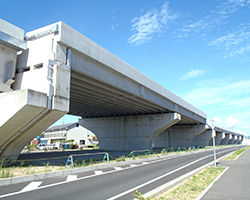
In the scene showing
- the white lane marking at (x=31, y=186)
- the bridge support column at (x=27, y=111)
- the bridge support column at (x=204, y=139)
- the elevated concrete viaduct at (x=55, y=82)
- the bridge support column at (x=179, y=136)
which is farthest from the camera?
the bridge support column at (x=204, y=139)

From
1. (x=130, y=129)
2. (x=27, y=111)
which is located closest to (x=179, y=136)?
(x=130, y=129)

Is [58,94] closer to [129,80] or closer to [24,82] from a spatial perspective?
[24,82]

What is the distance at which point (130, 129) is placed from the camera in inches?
1432

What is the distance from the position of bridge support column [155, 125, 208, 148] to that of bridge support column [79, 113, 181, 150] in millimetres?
20702

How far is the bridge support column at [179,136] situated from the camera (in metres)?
55.3

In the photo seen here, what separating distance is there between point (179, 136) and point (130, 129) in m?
25.3

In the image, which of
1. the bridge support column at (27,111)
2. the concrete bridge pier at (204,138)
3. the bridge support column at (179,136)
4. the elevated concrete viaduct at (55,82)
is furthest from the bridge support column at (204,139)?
the bridge support column at (27,111)

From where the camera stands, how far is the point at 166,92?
30.0 m

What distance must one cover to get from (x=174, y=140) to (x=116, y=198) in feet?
173

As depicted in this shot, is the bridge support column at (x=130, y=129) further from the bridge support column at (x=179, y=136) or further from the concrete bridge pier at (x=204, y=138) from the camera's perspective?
the concrete bridge pier at (x=204, y=138)

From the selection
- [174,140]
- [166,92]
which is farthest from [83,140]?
[166,92]

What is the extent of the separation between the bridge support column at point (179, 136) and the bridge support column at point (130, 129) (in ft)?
67.9

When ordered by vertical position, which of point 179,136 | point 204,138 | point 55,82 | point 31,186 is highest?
point 55,82

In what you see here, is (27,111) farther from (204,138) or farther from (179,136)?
(204,138)
